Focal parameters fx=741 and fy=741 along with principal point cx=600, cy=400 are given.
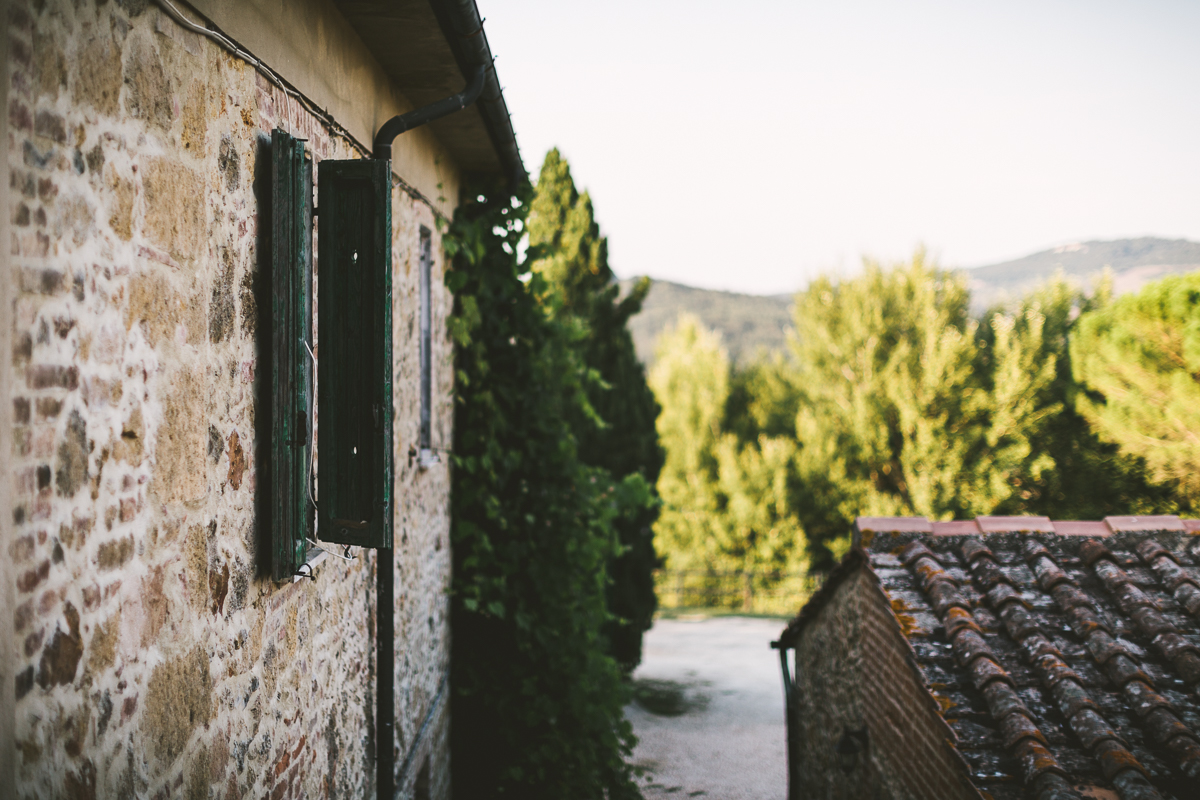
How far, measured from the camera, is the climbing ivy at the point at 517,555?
5.45 meters

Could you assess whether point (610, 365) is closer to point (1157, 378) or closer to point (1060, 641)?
point (1060, 641)

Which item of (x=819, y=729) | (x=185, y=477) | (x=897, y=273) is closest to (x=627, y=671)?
(x=819, y=729)

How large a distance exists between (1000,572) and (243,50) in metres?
4.43

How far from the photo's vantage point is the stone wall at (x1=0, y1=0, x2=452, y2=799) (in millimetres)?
1222

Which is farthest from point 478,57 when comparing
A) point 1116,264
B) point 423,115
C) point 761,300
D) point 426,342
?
point 761,300

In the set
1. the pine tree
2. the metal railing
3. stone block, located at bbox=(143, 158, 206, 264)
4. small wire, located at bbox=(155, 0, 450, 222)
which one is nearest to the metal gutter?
small wire, located at bbox=(155, 0, 450, 222)

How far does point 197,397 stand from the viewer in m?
1.79

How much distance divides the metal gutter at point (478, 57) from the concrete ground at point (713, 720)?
19.6 ft

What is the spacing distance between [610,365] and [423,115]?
8.80m

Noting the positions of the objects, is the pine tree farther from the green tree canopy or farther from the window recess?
the green tree canopy

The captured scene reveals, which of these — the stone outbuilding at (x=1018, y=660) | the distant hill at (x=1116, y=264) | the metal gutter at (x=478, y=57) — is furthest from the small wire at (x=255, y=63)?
the distant hill at (x=1116, y=264)

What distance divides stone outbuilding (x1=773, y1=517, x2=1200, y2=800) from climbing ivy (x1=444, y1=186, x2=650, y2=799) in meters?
1.90

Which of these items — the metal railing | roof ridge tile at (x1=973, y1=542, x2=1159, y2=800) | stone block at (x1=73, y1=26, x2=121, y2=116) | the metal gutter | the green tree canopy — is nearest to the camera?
stone block at (x1=73, y1=26, x2=121, y2=116)

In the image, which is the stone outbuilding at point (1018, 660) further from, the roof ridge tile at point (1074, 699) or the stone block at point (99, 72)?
Answer: the stone block at point (99, 72)
